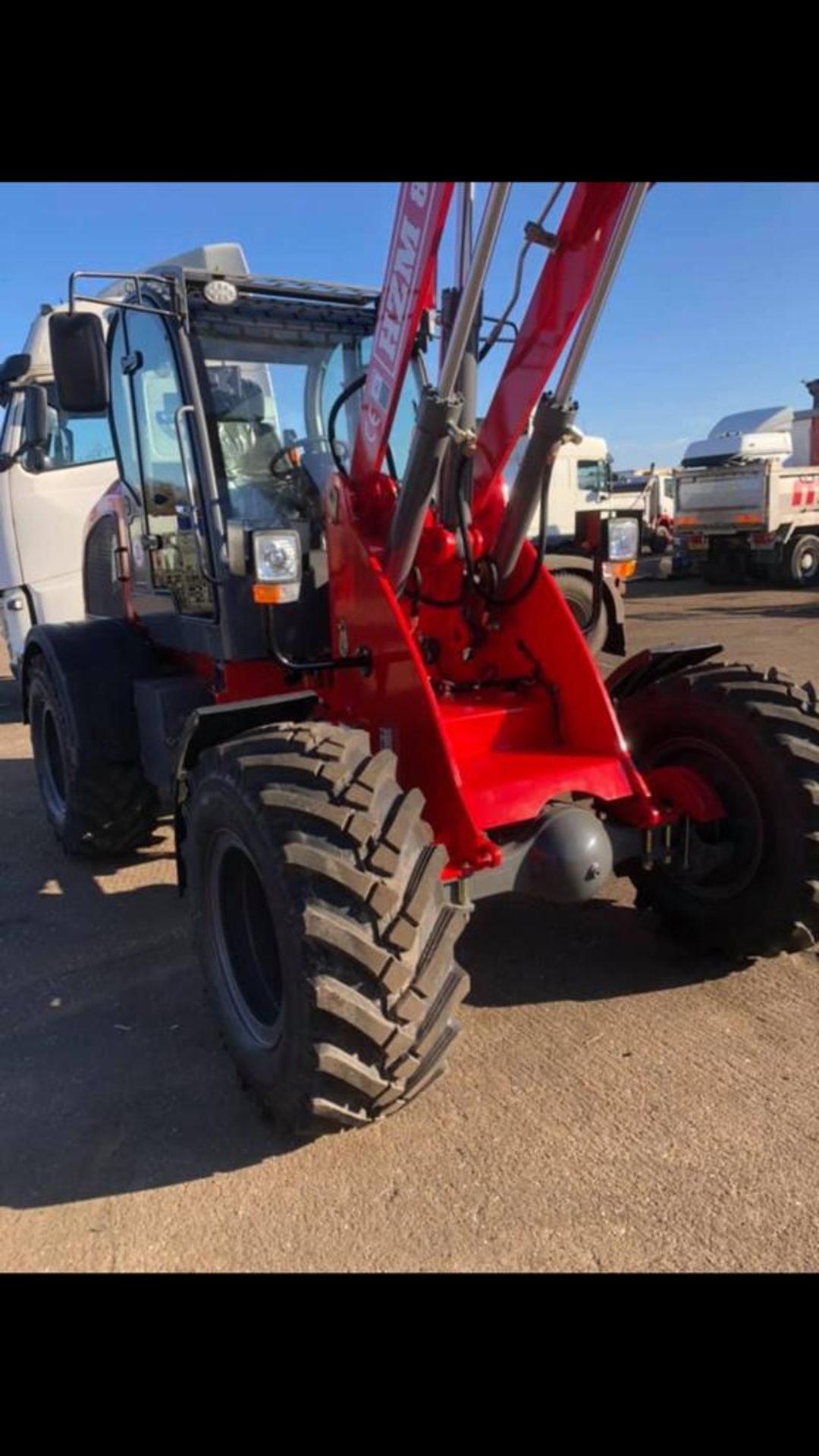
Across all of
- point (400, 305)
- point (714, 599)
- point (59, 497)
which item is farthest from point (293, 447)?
point (714, 599)

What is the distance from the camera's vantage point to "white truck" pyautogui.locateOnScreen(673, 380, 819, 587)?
1883 cm

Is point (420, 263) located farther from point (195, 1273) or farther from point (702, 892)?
point (195, 1273)

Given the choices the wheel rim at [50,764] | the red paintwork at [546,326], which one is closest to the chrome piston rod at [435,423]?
the red paintwork at [546,326]

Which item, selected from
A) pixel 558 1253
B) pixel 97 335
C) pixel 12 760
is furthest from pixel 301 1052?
pixel 12 760

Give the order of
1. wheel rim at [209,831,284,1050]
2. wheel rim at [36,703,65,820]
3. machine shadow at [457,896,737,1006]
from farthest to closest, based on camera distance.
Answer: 1. wheel rim at [36,703,65,820]
2. machine shadow at [457,896,737,1006]
3. wheel rim at [209,831,284,1050]

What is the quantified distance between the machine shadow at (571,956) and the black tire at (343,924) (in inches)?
40.5

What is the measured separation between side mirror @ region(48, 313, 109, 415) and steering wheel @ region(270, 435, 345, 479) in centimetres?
75

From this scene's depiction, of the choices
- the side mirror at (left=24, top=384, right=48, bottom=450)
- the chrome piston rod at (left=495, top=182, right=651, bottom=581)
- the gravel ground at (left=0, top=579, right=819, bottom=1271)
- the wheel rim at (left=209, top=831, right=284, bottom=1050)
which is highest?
the side mirror at (left=24, top=384, right=48, bottom=450)

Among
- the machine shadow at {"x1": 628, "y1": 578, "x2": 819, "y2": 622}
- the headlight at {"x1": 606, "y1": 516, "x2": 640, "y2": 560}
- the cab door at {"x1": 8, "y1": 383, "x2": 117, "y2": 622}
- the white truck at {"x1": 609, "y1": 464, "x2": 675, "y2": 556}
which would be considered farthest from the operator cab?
the white truck at {"x1": 609, "y1": 464, "x2": 675, "y2": 556}

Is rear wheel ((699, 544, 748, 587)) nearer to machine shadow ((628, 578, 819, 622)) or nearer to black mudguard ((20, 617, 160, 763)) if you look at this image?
machine shadow ((628, 578, 819, 622))

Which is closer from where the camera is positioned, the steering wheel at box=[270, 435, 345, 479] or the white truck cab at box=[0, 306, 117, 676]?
the steering wheel at box=[270, 435, 345, 479]

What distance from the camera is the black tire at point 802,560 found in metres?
19.4

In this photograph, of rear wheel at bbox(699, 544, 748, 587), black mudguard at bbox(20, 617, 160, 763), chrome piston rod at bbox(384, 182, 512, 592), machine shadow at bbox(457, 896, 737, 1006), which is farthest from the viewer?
rear wheel at bbox(699, 544, 748, 587)

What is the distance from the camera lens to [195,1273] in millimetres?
2426
